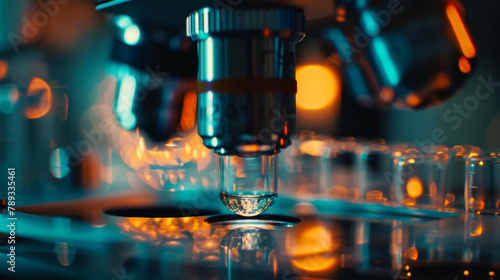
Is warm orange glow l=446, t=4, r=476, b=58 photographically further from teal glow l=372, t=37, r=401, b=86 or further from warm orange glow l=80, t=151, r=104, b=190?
warm orange glow l=80, t=151, r=104, b=190

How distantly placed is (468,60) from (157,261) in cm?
54

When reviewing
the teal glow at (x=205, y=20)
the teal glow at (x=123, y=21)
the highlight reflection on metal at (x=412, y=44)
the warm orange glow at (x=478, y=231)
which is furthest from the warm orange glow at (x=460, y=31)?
the teal glow at (x=123, y=21)

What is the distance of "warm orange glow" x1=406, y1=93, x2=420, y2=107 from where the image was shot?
83 cm

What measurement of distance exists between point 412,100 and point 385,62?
0.26ft

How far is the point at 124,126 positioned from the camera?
0.96 m

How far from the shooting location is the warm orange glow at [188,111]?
3.13 ft

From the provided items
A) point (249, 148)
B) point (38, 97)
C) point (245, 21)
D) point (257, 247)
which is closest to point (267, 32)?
point (245, 21)

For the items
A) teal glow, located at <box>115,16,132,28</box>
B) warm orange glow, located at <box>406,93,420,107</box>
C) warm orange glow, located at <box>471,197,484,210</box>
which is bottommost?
warm orange glow, located at <box>471,197,484,210</box>

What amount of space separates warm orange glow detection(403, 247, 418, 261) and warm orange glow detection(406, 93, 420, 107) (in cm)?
35

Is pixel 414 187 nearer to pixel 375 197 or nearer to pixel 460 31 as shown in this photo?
pixel 375 197

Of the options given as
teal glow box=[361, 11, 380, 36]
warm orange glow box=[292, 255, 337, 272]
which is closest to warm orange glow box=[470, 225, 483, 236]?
warm orange glow box=[292, 255, 337, 272]

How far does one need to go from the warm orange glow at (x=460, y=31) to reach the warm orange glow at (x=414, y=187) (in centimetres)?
21

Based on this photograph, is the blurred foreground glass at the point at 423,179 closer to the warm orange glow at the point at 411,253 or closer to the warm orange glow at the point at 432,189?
the warm orange glow at the point at 432,189

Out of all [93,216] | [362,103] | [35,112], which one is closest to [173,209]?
[93,216]
